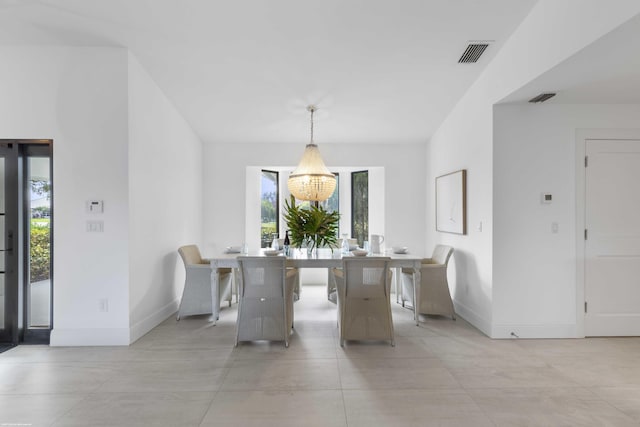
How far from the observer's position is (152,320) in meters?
3.58

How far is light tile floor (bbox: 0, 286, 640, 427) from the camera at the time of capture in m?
2.03

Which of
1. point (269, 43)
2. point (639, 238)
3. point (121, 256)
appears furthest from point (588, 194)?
point (121, 256)

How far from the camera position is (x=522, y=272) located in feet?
10.9

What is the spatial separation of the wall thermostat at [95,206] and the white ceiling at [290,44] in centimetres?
151

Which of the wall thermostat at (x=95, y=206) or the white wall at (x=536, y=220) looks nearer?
the wall thermostat at (x=95, y=206)

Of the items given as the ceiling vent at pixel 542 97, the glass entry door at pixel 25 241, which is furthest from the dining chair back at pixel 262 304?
the ceiling vent at pixel 542 97

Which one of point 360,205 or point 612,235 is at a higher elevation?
point 360,205

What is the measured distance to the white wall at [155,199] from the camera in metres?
3.23

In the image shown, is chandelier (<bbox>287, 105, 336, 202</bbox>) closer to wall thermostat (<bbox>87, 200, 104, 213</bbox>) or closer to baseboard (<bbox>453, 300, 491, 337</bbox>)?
wall thermostat (<bbox>87, 200, 104, 213</bbox>)

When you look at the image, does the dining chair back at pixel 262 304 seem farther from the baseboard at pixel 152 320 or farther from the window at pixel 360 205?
the window at pixel 360 205

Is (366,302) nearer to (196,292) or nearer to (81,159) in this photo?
(196,292)

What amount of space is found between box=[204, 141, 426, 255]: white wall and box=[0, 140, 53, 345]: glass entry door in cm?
237

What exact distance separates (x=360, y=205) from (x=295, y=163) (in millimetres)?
1548

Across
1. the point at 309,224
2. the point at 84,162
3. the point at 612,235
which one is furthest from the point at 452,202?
the point at 84,162
